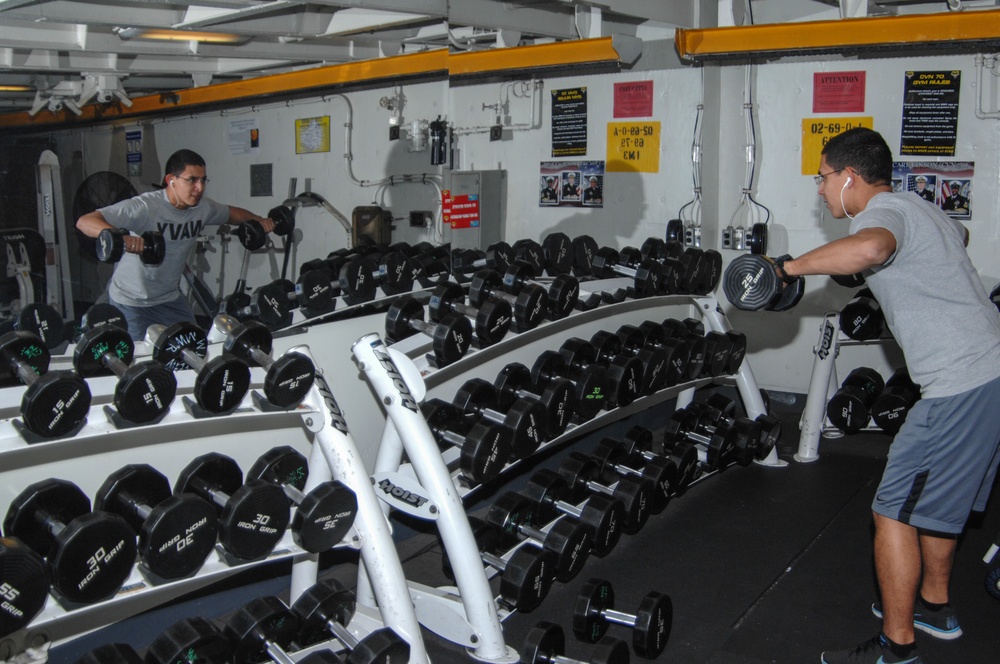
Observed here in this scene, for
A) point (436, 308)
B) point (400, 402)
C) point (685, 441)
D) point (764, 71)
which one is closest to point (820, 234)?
point (764, 71)

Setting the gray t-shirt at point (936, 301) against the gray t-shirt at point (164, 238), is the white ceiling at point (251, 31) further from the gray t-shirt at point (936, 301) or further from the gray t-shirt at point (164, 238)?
the gray t-shirt at point (936, 301)

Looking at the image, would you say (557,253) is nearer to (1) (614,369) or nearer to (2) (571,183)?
(1) (614,369)

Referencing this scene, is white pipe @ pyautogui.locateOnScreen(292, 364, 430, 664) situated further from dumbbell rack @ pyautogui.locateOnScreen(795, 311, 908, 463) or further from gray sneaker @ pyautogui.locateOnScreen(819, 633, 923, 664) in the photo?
dumbbell rack @ pyautogui.locateOnScreen(795, 311, 908, 463)

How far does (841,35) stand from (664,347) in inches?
60.7

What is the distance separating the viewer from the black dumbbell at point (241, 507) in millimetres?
1570

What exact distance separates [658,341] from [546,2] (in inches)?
60.9

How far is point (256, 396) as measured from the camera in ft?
5.90

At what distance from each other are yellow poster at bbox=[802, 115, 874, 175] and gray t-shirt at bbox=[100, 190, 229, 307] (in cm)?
272

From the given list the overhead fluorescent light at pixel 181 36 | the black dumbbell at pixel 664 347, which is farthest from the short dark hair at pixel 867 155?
the overhead fluorescent light at pixel 181 36

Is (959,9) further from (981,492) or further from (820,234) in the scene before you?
(981,492)

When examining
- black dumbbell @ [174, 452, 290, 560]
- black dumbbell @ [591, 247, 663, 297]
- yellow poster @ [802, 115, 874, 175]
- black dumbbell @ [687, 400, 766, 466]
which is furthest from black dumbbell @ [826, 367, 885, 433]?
black dumbbell @ [174, 452, 290, 560]

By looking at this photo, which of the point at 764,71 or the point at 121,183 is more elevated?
the point at 764,71

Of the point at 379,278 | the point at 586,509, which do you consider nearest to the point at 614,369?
the point at 586,509

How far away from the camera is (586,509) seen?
7.68 ft
